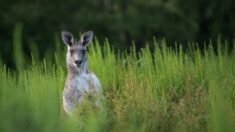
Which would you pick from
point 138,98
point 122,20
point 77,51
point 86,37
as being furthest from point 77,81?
point 122,20

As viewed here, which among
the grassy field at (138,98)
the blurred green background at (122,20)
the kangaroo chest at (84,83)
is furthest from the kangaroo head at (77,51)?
the blurred green background at (122,20)

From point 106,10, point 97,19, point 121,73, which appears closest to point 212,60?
point 121,73

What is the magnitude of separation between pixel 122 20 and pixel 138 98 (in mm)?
25521

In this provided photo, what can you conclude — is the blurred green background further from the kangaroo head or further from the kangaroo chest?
the kangaroo chest

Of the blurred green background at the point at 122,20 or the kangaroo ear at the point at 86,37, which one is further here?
the blurred green background at the point at 122,20

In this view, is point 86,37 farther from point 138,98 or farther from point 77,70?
point 138,98

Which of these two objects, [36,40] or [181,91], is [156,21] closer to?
[36,40]

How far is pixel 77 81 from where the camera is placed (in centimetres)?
870

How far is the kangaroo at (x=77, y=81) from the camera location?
854 cm

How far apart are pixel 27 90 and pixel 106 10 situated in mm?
28171

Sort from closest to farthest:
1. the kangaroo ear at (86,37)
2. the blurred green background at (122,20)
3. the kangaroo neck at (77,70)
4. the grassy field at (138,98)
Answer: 1. the grassy field at (138,98)
2. the kangaroo neck at (77,70)
3. the kangaroo ear at (86,37)
4. the blurred green background at (122,20)

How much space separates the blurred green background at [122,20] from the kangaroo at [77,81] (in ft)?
58.8

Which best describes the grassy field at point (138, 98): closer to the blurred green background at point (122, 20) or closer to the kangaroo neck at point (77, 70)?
the kangaroo neck at point (77, 70)

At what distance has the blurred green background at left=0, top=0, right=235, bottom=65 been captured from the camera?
29.5 m
